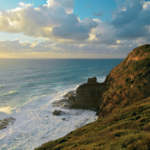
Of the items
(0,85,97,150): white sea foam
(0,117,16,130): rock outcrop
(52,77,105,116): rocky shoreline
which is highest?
(52,77,105,116): rocky shoreline

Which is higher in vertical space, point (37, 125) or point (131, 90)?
point (131, 90)

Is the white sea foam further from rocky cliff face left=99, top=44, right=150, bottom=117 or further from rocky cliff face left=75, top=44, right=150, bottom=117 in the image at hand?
rocky cliff face left=99, top=44, right=150, bottom=117

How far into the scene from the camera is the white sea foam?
2235 centimetres

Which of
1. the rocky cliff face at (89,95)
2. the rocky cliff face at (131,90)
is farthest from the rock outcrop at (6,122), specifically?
the rocky cliff face at (131,90)

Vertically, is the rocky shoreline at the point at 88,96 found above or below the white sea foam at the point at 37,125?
above

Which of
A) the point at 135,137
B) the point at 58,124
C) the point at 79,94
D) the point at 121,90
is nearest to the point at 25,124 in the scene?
the point at 58,124

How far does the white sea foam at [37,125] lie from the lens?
22348 mm

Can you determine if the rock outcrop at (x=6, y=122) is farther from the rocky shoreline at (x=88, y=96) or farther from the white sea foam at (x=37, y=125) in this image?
the rocky shoreline at (x=88, y=96)

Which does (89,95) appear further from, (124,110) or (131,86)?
(124,110)

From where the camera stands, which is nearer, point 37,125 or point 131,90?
point 131,90

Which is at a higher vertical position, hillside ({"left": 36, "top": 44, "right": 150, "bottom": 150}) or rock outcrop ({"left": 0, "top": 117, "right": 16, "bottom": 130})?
hillside ({"left": 36, "top": 44, "right": 150, "bottom": 150})

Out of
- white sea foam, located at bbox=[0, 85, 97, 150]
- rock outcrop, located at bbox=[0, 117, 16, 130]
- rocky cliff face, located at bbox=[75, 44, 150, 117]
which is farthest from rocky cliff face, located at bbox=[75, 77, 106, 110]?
rock outcrop, located at bbox=[0, 117, 16, 130]

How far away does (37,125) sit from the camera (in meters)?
27.6

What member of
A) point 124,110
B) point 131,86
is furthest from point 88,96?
point 124,110
